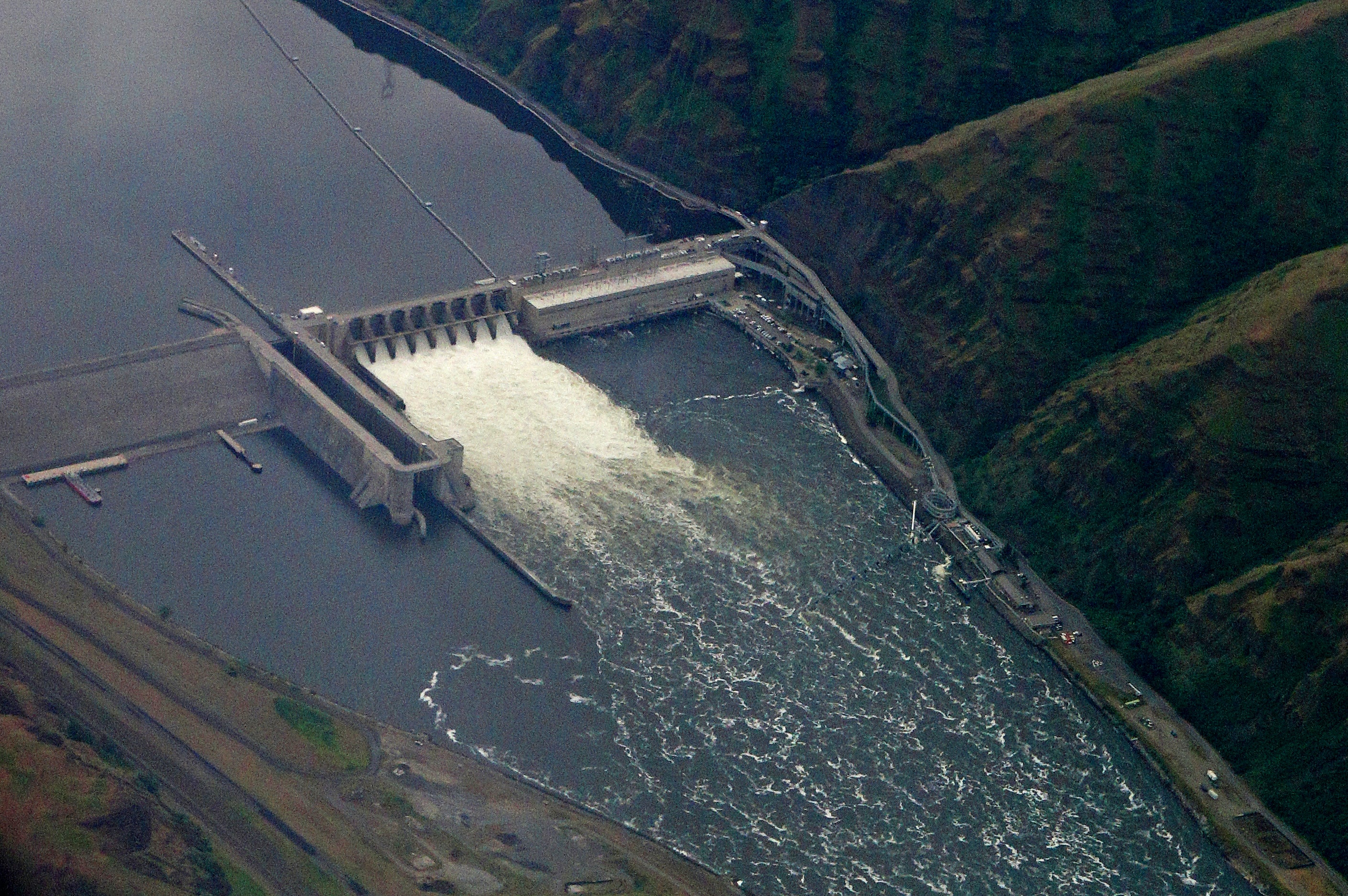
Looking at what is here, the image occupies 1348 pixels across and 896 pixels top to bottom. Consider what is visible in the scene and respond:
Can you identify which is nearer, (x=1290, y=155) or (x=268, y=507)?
(x=268, y=507)

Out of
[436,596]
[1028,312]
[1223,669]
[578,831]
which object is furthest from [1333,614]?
[436,596]

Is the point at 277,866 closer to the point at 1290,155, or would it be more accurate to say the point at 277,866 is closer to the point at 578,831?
the point at 578,831

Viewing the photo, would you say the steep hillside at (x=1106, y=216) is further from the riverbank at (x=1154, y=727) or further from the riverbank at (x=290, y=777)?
the riverbank at (x=290, y=777)

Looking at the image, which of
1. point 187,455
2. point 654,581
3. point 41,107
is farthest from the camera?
point 41,107

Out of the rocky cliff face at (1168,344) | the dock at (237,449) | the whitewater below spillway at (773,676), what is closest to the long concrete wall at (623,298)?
the whitewater below spillway at (773,676)

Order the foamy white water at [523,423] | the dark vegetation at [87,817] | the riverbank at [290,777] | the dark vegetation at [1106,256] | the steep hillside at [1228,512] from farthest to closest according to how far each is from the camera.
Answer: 1. the foamy white water at [523,423]
2. the dark vegetation at [1106,256]
3. the steep hillside at [1228,512]
4. the riverbank at [290,777]
5. the dark vegetation at [87,817]

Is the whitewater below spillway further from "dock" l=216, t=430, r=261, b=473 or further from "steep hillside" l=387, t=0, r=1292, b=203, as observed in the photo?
"steep hillside" l=387, t=0, r=1292, b=203

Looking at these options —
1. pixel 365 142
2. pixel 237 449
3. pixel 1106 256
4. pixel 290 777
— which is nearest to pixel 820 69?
pixel 1106 256
